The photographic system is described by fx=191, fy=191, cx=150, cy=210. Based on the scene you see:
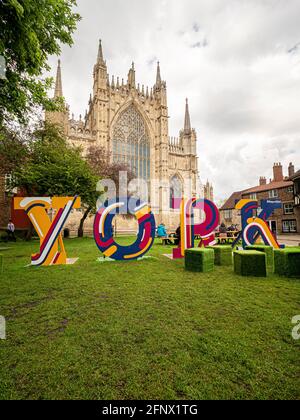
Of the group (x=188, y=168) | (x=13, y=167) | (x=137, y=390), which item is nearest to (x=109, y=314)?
(x=137, y=390)

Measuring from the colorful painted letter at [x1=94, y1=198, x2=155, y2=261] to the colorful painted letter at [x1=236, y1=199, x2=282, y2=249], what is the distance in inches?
184

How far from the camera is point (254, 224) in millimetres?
9219

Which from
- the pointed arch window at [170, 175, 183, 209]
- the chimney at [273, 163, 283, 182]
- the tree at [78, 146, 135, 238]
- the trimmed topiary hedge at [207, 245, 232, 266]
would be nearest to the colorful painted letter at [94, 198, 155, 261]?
the trimmed topiary hedge at [207, 245, 232, 266]

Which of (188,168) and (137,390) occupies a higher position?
(188,168)

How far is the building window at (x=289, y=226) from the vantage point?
88.5 feet

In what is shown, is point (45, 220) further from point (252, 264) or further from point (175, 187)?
point (175, 187)

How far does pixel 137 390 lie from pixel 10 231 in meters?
18.8

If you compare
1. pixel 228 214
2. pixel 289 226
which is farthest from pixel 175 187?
pixel 289 226

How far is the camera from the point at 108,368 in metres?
2.13

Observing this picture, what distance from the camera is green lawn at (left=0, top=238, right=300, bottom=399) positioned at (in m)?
1.88

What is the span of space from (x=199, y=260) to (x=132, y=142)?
31545 mm

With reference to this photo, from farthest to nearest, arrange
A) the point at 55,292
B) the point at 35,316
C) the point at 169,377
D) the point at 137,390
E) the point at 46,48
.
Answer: the point at 46,48
the point at 55,292
the point at 35,316
the point at 169,377
the point at 137,390

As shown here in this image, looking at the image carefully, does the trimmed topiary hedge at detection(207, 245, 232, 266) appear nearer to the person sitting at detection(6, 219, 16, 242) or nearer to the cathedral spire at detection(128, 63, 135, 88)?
the person sitting at detection(6, 219, 16, 242)

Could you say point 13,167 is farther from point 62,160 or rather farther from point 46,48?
point 46,48
